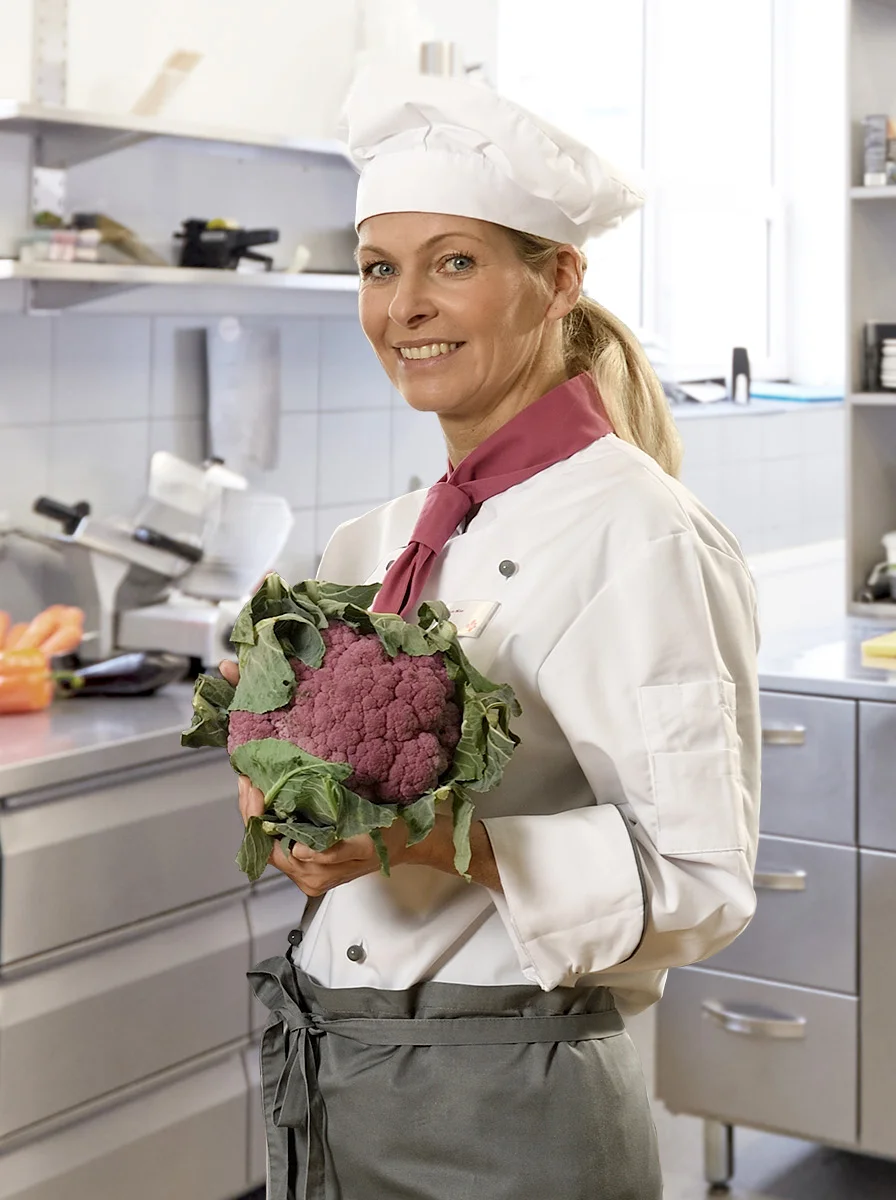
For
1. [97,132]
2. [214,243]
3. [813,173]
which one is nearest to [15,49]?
[97,132]

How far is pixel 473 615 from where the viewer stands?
1294 millimetres

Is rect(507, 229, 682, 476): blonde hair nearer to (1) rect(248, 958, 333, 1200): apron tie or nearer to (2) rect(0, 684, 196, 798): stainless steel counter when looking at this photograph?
(1) rect(248, 958, 333, 1200): apron tie

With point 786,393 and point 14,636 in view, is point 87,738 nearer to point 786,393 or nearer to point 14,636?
point 14,636

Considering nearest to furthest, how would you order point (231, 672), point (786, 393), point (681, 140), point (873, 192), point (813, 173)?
point (231, 672), point (873, 192), point (681, 140), point (786, 393), point (813, 173)

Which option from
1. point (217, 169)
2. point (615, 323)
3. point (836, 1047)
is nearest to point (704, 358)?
point (217, 169)

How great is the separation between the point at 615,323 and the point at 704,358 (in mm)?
3428

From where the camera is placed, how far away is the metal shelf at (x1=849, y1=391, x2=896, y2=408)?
3.09 meters

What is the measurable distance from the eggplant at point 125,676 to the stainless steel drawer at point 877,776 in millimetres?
1142

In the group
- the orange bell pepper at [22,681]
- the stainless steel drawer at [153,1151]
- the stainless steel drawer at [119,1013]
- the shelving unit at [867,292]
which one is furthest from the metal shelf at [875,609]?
the orange bell pepper at [22,681]

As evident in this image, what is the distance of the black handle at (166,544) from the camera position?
2.84 m

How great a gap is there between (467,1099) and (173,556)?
1774 millimetres

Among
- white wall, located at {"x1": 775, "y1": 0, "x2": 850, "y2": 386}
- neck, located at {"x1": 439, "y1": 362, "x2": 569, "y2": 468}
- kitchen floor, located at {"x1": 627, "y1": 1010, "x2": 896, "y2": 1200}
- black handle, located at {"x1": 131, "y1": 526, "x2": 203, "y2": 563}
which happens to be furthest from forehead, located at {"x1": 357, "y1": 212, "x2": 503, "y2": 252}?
white wall, located at {"x1": 775, "y1": 0, "x2": 850, "y2": 386}

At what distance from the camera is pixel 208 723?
1.27 meters

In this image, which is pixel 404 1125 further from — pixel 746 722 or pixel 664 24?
pixel 664 24
